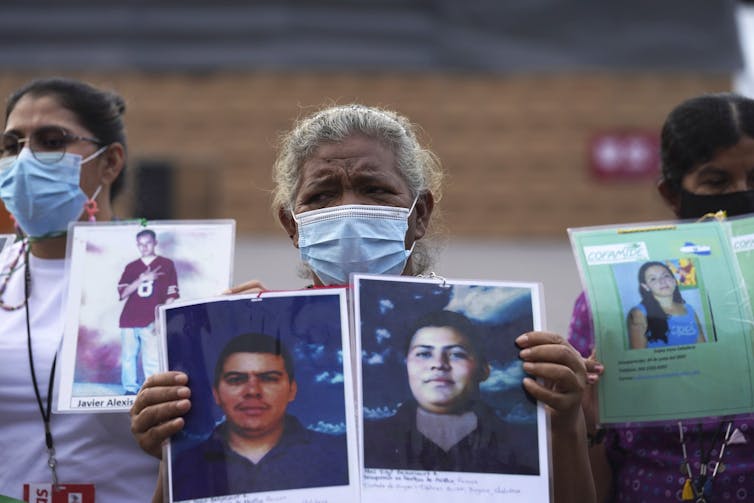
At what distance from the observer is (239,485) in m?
2.05

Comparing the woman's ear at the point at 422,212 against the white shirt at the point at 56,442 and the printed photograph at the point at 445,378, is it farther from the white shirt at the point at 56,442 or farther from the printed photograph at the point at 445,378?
the white shirt at the point at 56,442

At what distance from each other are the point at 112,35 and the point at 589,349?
383 inches

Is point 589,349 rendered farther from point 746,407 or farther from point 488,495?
point 488,495

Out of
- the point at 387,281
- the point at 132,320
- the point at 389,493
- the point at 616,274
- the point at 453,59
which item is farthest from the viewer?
the point at 453,59

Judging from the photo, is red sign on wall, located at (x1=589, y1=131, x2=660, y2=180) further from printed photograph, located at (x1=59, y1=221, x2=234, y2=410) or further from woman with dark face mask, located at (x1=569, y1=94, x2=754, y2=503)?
printed photograph, located at (x1=59, y1=221, x2=234, y2=410)

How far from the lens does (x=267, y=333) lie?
2.15 m

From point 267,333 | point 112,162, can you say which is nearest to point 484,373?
point 267,333

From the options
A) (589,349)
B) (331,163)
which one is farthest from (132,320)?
(589,349)

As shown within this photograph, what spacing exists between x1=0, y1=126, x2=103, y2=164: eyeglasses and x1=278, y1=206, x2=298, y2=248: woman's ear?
2.67ft

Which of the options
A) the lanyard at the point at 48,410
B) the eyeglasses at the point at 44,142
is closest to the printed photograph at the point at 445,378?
the lanyard at the point at 48,410

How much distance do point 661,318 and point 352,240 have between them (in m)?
0.76

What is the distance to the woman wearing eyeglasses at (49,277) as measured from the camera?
8.55 feet

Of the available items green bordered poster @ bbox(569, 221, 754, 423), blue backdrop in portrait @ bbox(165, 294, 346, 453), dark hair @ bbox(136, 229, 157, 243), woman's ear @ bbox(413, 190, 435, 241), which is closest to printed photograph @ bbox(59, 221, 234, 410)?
dark hair @ bbox(136, 229, 157, 243)

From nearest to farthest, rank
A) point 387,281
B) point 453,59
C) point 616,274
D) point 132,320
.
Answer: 1. point 387,281
2. point 616,274
3. point 132,320
4. point 453,59
